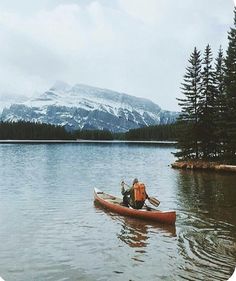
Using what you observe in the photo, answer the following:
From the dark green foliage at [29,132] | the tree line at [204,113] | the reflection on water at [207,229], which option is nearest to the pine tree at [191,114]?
the tree line at [204,113]

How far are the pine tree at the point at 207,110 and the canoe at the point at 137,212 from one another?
84.0 ft

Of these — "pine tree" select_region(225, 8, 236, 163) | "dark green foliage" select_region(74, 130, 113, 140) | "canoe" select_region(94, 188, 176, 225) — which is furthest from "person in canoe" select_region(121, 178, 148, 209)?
"dark green foliage" select_region(74, 130, 113, 140)

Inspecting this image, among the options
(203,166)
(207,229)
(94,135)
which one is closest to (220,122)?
(203,166)

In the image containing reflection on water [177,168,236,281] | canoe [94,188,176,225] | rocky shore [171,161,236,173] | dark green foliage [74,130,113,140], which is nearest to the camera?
reflection on water [177,168,236,281]

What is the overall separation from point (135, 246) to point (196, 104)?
1442 inches

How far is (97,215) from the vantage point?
2117cm

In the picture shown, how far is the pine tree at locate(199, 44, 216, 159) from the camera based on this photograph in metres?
48.1

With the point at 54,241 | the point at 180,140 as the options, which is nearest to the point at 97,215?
the point at 54,241

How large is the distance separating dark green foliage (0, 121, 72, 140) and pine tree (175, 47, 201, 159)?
3864 inches

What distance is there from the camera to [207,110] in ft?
164

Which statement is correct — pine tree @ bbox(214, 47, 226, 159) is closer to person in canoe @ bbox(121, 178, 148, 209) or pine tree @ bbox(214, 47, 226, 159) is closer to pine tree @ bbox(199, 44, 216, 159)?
pine tree @ bbox(199, 44, 216, 159)

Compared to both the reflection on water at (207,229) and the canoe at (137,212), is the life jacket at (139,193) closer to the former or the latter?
the canoe at (137,212)

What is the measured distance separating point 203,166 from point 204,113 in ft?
23.8

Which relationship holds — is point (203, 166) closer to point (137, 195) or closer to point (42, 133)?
point (137, 195)
